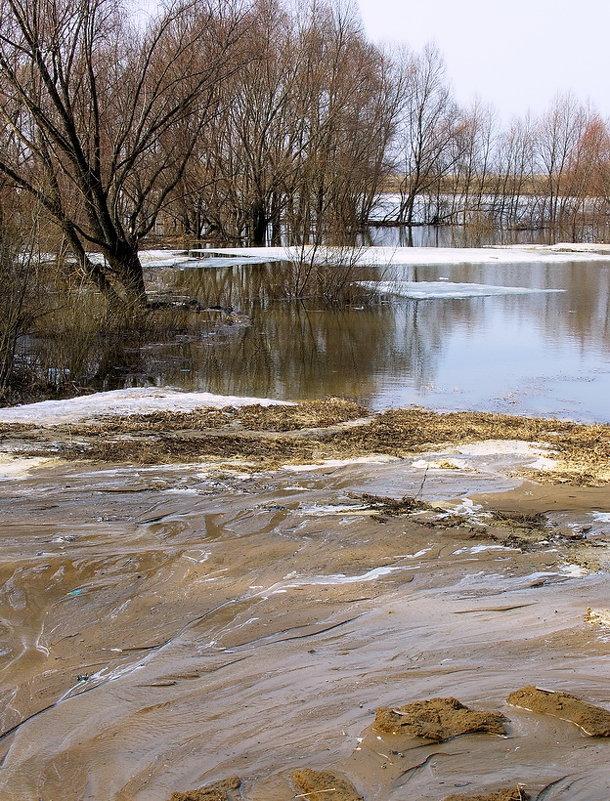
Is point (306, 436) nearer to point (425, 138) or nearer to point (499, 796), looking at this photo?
point (499, 796)

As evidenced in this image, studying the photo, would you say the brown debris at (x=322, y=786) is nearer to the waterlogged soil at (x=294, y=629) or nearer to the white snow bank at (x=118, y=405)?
the waterlogged soil at (x=294, y=629)

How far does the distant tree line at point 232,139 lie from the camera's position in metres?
14.7

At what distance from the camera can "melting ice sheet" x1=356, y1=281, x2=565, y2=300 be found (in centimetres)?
2055

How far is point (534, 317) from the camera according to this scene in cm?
1711

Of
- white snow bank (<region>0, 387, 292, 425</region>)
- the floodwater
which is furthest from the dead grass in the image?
the floodwater

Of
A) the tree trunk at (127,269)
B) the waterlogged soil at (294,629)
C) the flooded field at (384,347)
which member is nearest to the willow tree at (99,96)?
the tree trunk at (127,269)

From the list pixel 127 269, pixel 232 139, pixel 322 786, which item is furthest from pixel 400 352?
pixel 232 139

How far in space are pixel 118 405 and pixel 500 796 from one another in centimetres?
714

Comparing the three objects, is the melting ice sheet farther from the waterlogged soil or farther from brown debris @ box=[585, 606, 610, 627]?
brown debris @ box=[585, 606, 610, 627]

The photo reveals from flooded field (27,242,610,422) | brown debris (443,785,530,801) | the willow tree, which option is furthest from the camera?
the willow tree

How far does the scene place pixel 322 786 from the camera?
268 centimetres

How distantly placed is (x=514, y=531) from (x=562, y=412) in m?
4.79

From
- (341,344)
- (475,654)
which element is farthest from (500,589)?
(341,344)

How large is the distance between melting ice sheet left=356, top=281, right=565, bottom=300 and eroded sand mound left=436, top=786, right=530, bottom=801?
17.9 metres
